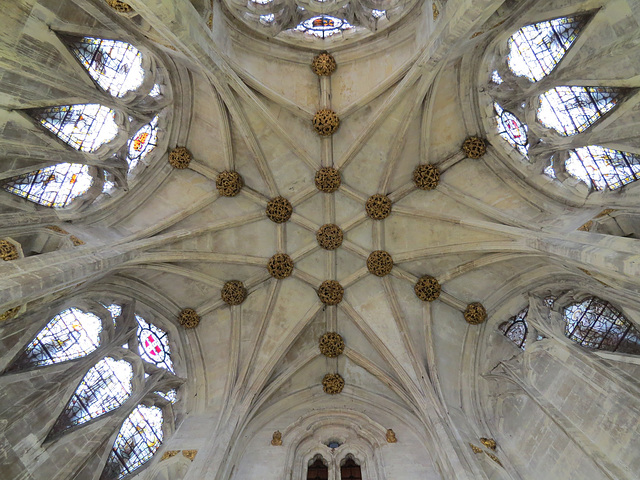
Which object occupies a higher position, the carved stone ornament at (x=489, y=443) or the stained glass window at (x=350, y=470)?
the carved stone ornament at (x=489, y=443)

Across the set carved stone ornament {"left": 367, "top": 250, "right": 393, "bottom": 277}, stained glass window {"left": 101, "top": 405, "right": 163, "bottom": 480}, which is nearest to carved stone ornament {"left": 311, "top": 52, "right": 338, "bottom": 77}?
carved stone ornament {"left": 367, "top": 250, "right": 393, "bottom": 277}

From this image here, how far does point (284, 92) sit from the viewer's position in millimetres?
12852

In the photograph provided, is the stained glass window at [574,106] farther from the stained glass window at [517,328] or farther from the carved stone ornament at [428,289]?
the carved stone ornament at [428,289]

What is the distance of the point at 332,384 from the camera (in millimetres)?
13250

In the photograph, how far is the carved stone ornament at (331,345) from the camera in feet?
44.3

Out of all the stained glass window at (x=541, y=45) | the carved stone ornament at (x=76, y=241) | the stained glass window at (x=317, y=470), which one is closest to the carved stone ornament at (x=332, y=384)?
the stained glass window at (x=317, y=470)

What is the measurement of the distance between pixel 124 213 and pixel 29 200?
226cm

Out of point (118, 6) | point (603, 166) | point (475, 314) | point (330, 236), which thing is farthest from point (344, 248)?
point (118, 6)

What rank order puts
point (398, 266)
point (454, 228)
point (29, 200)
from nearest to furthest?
point (29, 200) → point (454, 228) → point (398, 266)

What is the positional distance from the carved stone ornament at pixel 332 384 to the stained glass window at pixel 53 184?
320 inches

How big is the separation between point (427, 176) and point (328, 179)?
2.77 metres

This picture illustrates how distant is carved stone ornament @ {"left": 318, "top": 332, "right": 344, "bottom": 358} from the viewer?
44.3 feet

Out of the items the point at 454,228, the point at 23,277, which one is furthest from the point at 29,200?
the point at 454,228

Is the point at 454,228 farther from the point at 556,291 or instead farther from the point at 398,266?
the point at 556,291
